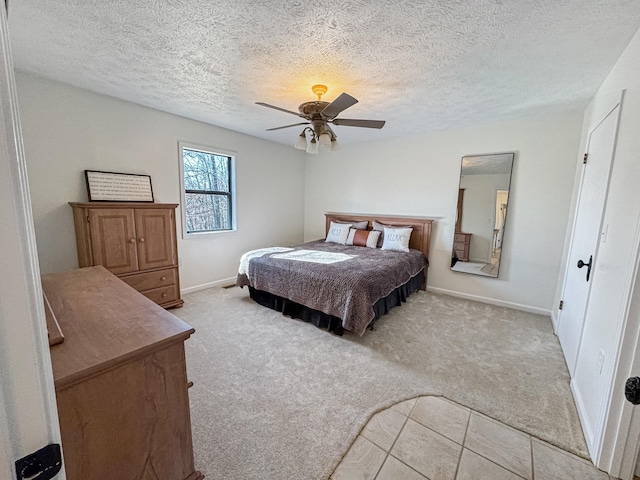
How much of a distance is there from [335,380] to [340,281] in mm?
903

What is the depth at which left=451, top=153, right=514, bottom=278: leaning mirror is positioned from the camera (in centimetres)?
349

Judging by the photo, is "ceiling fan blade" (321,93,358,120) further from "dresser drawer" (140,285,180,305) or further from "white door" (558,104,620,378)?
"dresser drawer" (140,285,180,305)

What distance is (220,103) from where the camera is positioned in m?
3.01

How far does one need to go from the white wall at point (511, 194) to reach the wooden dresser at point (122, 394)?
3.82m

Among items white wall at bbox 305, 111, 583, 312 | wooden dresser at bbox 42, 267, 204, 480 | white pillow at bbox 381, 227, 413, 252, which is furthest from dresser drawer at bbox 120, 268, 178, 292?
white wall at bbox 305, 111, 583, 312

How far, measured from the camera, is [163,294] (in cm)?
316

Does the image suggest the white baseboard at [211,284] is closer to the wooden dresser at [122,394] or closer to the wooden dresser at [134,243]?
the wooden dresser at [134,243]

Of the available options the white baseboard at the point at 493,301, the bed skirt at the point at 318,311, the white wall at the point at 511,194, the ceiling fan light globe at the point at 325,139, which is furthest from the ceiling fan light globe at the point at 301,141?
the white baseboard at the point at 493,301

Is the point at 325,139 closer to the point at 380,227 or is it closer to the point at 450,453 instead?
the point at 380,227

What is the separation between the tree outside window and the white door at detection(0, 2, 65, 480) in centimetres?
364

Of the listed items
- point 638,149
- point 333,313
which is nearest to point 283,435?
point 333,313

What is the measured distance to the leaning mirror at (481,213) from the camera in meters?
3.49

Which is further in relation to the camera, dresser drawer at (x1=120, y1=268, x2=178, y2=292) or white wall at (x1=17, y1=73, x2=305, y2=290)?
dresser drawer at (x1=120, y1=268, x2=178, y2=292)

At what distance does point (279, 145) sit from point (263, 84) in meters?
2.44
